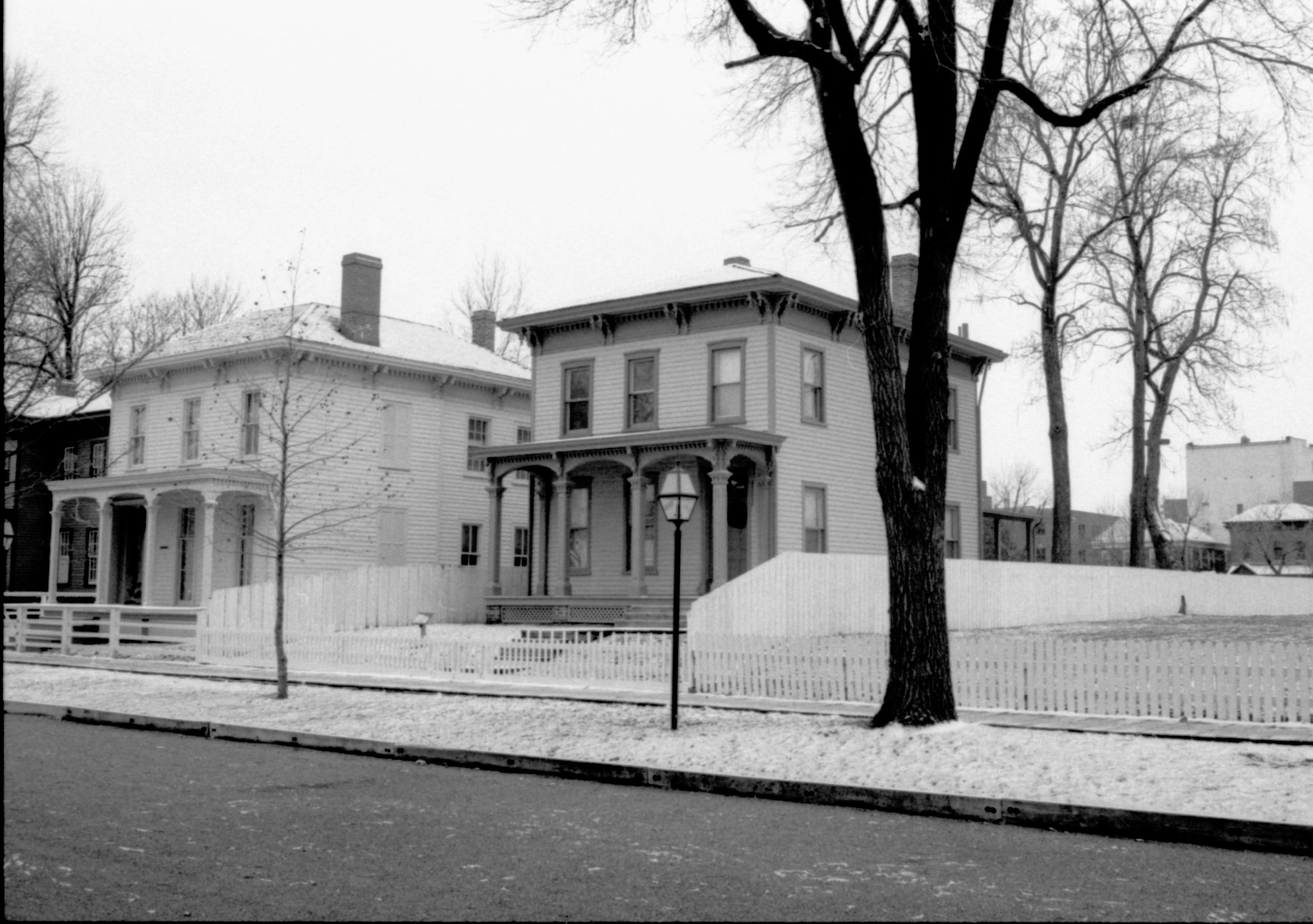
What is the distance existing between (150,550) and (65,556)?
1041cm

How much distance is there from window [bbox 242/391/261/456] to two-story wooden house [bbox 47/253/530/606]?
54mm

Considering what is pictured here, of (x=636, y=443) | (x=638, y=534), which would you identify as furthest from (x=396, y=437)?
(x=638, y=534)

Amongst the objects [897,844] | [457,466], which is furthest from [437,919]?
[457,466]

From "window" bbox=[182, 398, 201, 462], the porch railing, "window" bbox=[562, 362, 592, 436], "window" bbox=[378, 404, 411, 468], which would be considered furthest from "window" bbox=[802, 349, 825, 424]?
"window" bbox=[182, 398, 201, 462]

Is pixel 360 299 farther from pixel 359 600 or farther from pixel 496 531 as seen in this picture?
pixel 359 600

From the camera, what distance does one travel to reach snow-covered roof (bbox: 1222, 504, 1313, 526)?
93938mm

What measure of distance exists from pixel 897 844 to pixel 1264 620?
2716 centimetres

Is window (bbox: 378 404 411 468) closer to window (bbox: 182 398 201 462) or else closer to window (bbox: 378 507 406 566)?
window (bbox: 378 507 406 566)

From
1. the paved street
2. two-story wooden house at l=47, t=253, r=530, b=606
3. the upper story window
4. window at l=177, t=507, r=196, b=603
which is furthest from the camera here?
the upper story window

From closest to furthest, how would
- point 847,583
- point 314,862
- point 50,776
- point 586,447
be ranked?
point 314,862 < point 50,776 < point 847,583 < point 586,447

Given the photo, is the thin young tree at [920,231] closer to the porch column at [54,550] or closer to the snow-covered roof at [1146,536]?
the porch column at [54,550]

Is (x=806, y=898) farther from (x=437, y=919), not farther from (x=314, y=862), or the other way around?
(x=314, y=862)

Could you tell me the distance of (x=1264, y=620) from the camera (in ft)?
105

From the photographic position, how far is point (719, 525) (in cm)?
2673
